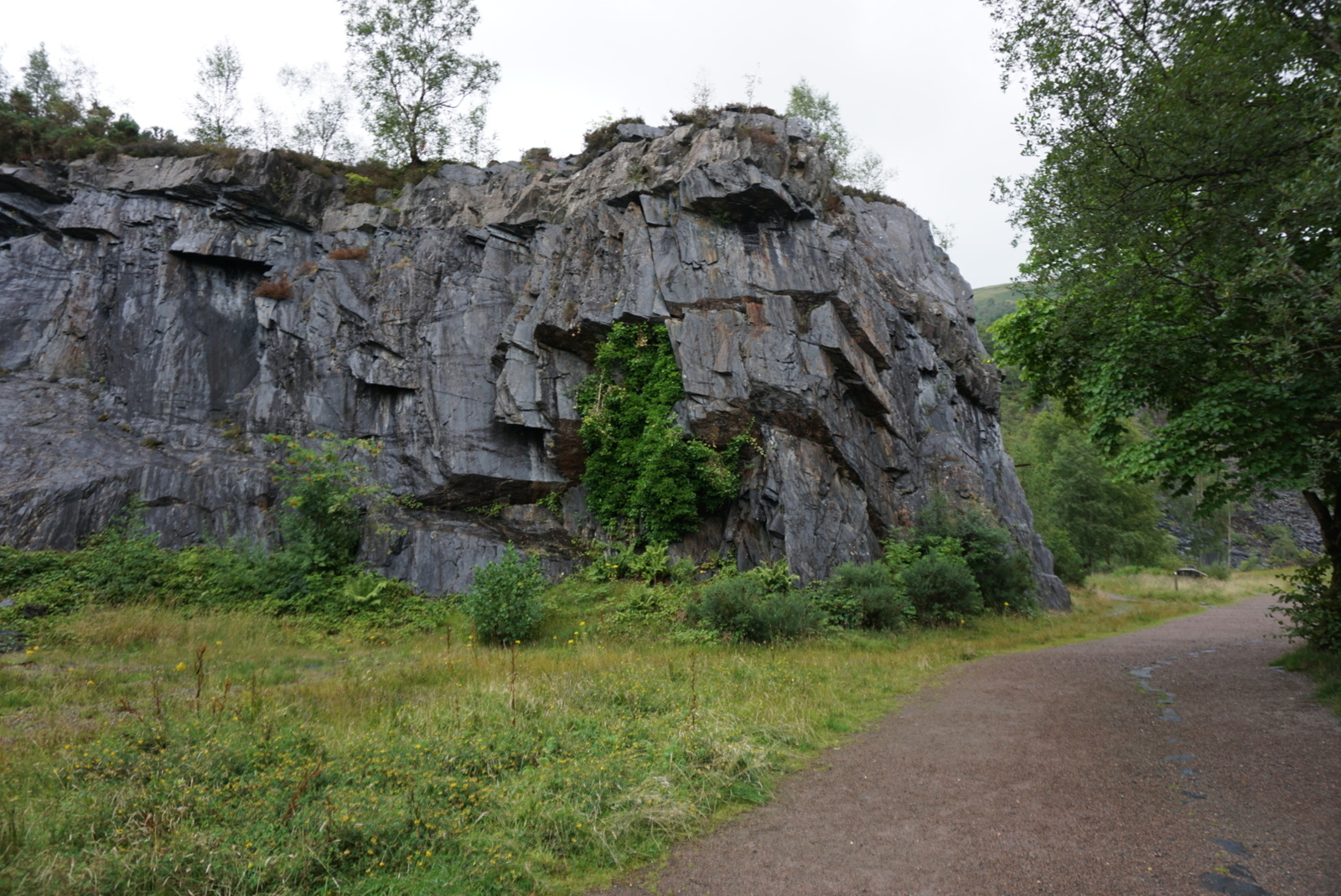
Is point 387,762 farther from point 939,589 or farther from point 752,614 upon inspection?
point 939,589

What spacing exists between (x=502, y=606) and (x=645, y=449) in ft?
21.0

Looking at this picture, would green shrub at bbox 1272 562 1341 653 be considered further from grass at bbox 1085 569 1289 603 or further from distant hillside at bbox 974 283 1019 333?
distant hillside at bbox 974 283 1019 333

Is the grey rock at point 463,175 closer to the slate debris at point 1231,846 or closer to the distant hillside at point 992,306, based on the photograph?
the slate debris at point 1231,846

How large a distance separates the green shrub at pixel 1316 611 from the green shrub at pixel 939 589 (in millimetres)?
6116

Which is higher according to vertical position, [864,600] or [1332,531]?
[1332,531]

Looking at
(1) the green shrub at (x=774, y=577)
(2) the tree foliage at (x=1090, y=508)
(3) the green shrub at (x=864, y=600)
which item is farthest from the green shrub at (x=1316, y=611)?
(2) the tree foliage at (x=1090, y=508)

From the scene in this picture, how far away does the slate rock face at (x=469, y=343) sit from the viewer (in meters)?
17.9

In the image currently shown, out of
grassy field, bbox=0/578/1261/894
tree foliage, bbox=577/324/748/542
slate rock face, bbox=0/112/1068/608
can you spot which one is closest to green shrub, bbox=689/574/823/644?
grassy field, bbox=0/578/1261/894

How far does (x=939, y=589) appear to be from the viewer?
52.9 feet

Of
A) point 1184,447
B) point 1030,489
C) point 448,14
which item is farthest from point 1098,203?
point 1030,489

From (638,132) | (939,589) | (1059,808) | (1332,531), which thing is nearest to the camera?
(1059,808)

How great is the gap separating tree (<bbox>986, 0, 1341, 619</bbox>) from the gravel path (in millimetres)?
3539

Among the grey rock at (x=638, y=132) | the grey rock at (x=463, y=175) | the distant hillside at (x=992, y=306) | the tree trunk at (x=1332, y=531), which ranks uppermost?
the distant hillside at (x=992, y=306)

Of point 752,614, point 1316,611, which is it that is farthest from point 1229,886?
point 752,614
